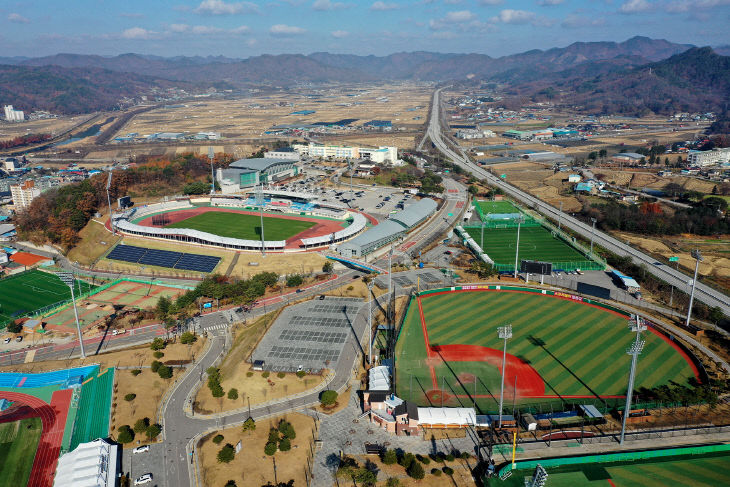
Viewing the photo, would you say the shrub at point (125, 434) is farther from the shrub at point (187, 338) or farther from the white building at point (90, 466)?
the shrub at point (187, 338)

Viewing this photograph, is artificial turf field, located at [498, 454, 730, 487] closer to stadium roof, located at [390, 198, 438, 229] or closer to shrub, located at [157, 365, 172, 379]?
shrub, located at [157, 365, 172, 379]

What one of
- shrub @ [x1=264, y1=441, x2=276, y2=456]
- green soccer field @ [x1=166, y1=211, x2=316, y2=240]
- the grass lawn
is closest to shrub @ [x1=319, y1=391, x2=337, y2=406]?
shrub @ [x1=264, y1=441, x2=276, y2=456]

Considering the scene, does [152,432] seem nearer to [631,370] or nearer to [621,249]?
[631,370]

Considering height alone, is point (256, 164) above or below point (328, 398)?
above

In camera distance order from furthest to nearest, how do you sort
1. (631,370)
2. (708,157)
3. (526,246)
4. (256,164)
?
(708,157)
(256,164)
(526,246)
(631,370)

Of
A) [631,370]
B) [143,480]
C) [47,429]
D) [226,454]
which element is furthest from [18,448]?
[631,370]
